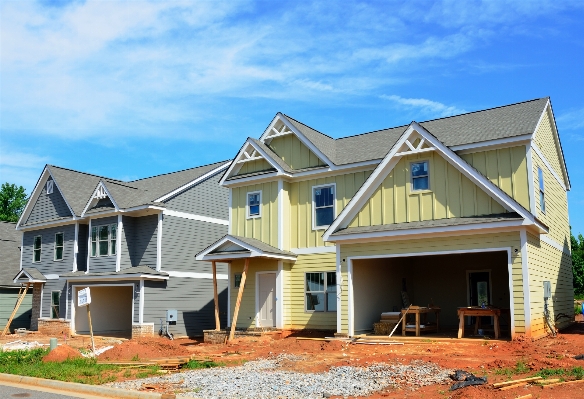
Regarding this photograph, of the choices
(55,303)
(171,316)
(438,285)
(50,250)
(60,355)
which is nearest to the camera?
(60,355)

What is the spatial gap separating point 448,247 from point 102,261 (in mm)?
17354

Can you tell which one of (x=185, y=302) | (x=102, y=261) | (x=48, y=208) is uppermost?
(x=48, y=208)

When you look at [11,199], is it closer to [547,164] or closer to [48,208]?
[48,208]

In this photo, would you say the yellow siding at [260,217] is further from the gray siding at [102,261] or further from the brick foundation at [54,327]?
the brick foundation at [54,327]

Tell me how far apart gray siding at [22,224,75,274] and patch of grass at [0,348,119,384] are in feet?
43.7

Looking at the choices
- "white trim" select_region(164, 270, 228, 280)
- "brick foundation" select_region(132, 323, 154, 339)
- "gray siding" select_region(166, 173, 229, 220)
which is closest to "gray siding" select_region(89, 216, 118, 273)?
"white trim" select_region(164, 270, 228, 280)

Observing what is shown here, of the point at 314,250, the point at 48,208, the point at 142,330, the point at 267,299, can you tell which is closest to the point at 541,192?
the point at 314,250

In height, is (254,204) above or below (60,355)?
above

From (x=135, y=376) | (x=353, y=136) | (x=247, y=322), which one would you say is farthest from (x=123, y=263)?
(x=135, y=376)

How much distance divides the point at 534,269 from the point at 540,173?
3.81m

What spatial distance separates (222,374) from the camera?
1338 cm

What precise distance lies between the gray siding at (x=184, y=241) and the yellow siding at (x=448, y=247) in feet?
34.8

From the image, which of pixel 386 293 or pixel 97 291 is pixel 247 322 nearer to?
pixel 386 293

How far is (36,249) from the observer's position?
32.3m
